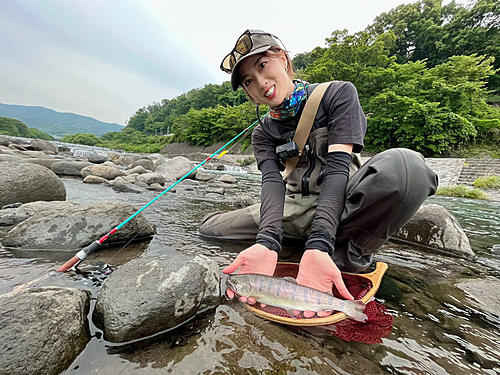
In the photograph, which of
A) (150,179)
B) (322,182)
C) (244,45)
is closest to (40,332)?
(322,182)

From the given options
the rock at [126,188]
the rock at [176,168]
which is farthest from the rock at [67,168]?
the rock at [176,168]

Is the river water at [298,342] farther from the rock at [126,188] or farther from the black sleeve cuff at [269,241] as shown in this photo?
the rock at [126,188]

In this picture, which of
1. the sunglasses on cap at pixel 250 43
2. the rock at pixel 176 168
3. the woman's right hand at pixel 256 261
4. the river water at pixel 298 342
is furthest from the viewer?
the rock at pixel 176 168

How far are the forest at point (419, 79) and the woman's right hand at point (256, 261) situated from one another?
18.1 m

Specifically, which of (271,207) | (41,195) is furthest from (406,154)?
(41,195)

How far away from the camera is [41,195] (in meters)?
4.48

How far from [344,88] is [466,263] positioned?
8.85 ft

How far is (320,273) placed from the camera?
5.69ft

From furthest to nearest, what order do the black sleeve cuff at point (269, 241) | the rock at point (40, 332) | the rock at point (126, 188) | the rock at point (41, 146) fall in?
the rock at point (41, 146)
the rock at point (126, 188)
the black sleeve cuff at point (269, 241)
the rock at point (40, 332)

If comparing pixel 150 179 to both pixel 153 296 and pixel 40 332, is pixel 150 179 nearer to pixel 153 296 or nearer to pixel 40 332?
pixel 153 296

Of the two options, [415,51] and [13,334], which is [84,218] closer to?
[13,334]

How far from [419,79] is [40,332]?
3015 cm

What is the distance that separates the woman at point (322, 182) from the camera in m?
1.80

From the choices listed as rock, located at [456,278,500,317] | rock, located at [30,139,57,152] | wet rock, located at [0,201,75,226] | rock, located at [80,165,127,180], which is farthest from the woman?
rock, located at [30,139,57,152]
